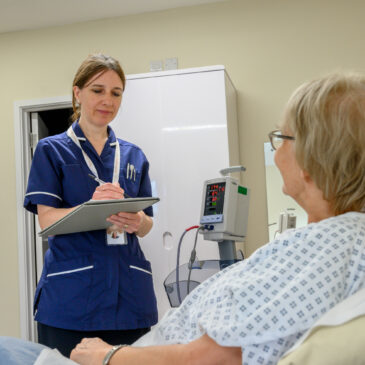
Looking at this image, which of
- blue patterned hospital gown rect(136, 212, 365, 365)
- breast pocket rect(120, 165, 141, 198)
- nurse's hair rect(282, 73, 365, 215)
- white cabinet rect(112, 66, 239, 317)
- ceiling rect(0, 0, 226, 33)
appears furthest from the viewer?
ceiling rect(0, 0, 226, 33)

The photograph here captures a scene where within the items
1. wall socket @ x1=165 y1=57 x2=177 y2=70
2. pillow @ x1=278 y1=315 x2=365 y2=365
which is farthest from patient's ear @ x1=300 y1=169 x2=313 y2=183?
wall socket @ x1=165 y1=57 x2=177 y2=70

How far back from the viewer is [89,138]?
2.24 metres

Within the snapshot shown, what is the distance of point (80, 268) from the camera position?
6.66ft

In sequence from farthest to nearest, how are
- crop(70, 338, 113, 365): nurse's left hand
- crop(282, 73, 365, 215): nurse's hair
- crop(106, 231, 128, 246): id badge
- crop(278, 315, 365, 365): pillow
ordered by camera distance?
crop(106, 231, 128, 246): id badge → crop(70, 338, 113, 365): nurse's left hand → crop(282, 73, 365, 215): nurse's hair → crop(278, 315, 365, 365): pillow

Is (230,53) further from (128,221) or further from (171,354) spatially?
(171,354)

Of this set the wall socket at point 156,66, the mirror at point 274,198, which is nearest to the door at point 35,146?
the wall socket at point 156,66

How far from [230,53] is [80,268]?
6.90 ft

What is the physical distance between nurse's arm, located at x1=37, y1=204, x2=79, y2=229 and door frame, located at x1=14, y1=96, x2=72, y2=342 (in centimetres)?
182

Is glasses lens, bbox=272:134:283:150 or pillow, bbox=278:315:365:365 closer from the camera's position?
pillow, bbox=278:315:365:365

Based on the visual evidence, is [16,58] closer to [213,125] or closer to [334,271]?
[213,125]

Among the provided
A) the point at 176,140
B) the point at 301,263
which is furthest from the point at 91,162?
the point at 301,263

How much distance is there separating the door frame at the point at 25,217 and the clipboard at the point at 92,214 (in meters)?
1.95

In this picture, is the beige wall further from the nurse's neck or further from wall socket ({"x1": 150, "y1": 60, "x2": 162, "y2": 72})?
the nurse's neck

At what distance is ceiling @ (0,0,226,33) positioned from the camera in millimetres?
3594
